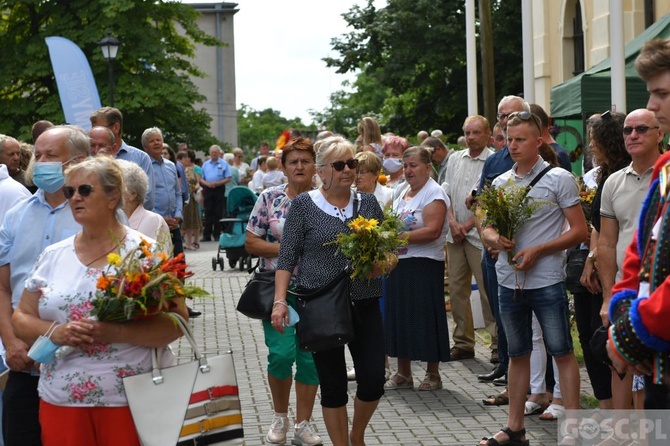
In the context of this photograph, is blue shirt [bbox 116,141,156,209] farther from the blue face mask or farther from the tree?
the tree

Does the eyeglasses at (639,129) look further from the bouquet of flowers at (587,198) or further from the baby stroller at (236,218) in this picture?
the baby stroller at (236,218)

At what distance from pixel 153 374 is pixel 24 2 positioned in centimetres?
3825

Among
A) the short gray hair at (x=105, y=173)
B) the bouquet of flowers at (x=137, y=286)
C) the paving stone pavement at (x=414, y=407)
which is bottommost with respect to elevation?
the paving stone pavement at (x=414, y=407)

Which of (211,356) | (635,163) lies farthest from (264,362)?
(211,356)

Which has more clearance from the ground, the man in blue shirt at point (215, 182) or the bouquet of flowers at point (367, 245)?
the man in blue shirt at point (215, 182)

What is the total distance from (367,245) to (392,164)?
529 centimetres

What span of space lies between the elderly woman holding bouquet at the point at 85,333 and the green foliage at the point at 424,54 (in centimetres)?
3479

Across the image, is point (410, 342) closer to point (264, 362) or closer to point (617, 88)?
point (264, 362)

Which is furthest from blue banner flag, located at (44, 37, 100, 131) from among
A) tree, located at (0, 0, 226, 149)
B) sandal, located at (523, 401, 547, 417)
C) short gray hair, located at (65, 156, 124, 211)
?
short gray hair, located at (65, 156, 124, 211)

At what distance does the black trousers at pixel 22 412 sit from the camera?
5.64m

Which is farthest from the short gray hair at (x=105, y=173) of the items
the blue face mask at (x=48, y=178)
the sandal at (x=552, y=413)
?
the sandal at (x=552, y=413)

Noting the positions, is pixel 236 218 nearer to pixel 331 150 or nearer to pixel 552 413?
pixel 552 413

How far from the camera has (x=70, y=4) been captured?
41.3 metres

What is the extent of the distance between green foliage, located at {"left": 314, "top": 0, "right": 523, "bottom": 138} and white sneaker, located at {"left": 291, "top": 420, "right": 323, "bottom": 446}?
3198 centimetres
